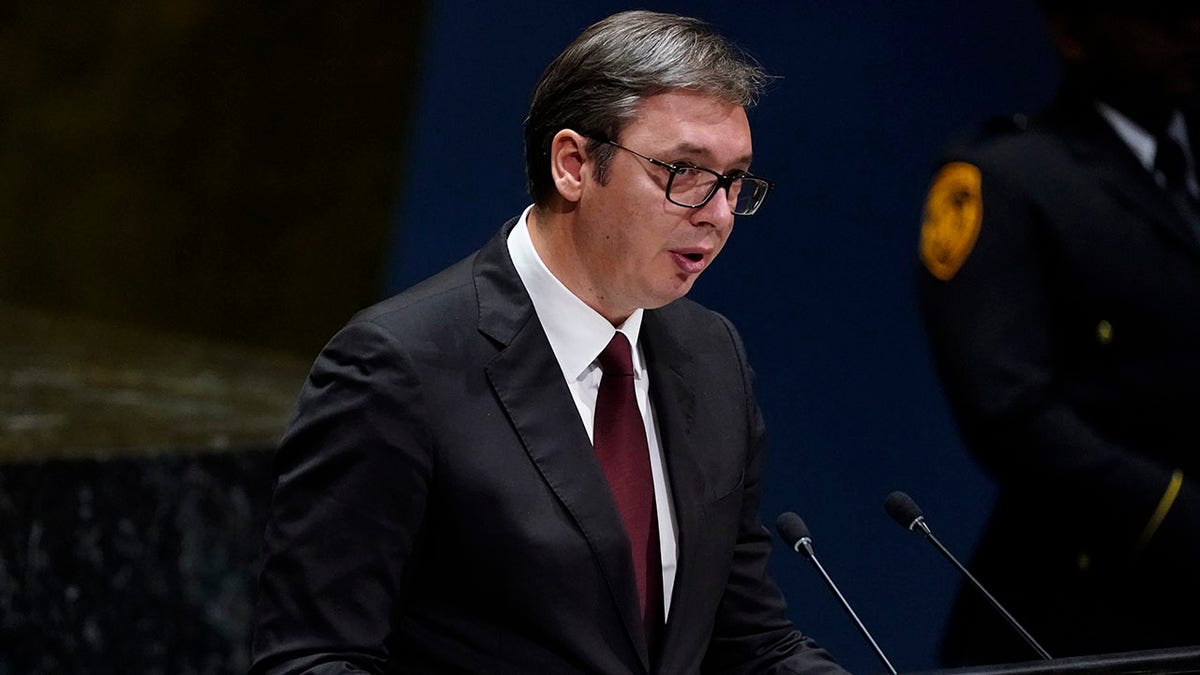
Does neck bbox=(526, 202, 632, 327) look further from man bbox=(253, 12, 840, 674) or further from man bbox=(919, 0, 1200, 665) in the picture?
man bbox=(919, 0, 1200, 665)

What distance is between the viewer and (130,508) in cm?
317

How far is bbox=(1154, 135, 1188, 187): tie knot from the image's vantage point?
2.59 metres

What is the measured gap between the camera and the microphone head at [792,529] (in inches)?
70.5

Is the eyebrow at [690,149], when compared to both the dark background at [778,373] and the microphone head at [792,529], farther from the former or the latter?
the dark background at [778,373]

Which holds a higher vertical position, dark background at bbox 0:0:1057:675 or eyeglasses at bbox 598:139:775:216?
eyeglasses at bbox 598:139:775:216

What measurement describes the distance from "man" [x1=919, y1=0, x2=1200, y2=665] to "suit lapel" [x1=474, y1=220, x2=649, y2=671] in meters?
0.88

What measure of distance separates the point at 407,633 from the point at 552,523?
180mm

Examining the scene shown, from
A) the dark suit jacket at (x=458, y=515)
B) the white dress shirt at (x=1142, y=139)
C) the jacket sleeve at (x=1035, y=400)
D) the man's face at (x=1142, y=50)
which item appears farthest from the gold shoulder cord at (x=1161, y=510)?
the dark suit jacket at (x=458, y=515)

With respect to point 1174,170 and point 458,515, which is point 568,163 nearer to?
point 458,515

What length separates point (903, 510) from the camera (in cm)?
182

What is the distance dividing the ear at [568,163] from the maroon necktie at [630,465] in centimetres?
16

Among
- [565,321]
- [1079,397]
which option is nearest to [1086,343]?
[1079,397]

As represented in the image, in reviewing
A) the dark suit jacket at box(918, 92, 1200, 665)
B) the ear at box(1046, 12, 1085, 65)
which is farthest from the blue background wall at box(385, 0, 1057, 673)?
the dark suit jacket at box(918, 92, 1200, 665)

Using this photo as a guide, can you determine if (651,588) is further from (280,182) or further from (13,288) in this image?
(13,288)
